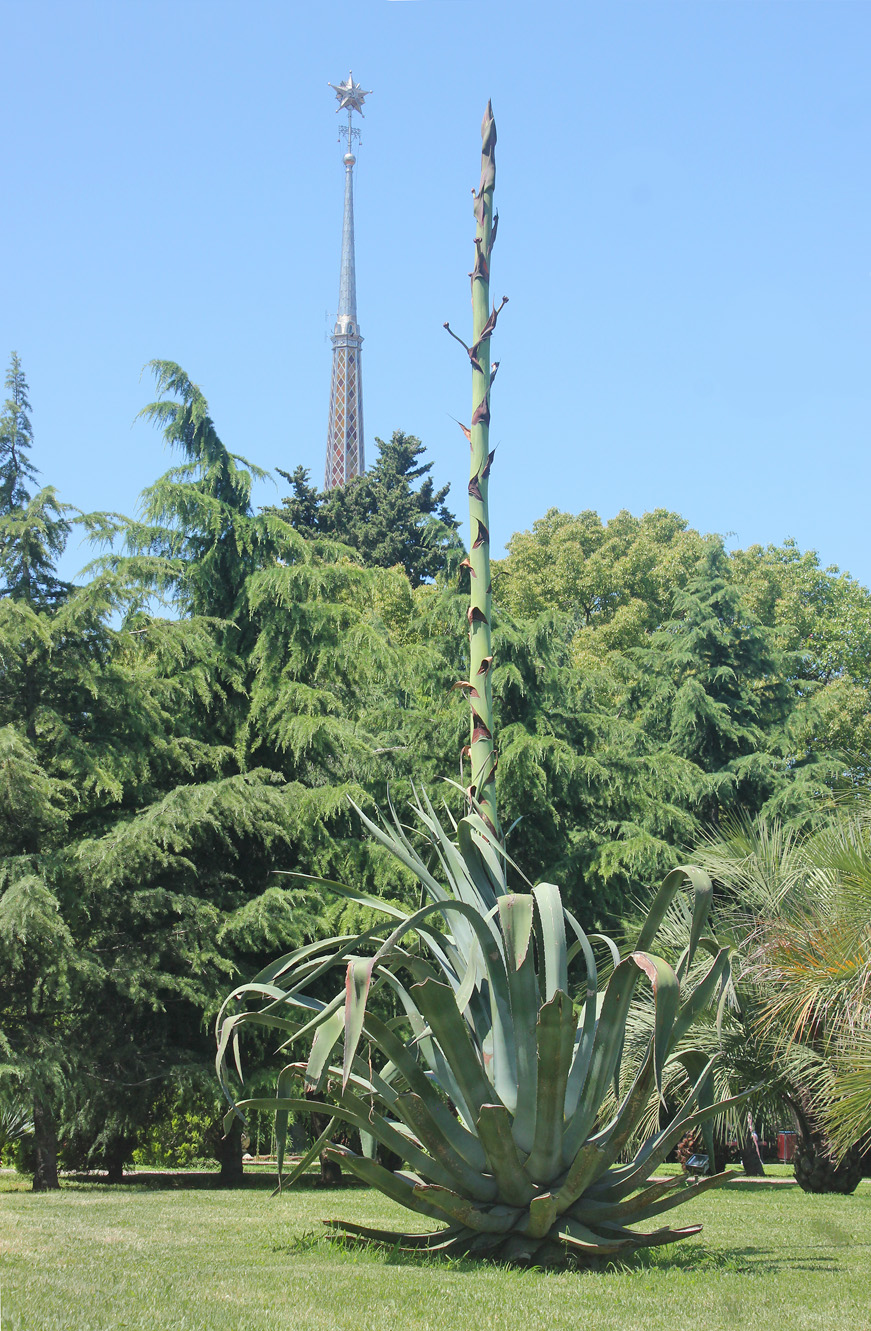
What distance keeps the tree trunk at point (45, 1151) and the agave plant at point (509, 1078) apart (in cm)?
780

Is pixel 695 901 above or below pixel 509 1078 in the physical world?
above

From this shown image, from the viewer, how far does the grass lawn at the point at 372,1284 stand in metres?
4.20

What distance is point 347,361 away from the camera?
81.9 meters

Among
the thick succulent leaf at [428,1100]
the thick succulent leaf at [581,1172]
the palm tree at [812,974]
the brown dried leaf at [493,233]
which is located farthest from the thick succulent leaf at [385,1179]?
the brown dried leaf at [493,233]

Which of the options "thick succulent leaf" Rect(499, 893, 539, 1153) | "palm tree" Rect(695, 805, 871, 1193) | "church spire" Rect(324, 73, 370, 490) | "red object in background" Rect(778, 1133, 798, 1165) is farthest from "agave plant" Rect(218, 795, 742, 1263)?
"church spire" Rect(324, 73, 370, 490)

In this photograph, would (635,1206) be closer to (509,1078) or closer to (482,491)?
(509,1078)

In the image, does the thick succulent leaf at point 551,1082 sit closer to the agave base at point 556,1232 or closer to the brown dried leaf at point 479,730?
the agave base at point 556,1232

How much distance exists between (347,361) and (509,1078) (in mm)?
80159

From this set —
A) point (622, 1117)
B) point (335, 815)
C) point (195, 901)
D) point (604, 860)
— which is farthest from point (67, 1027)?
point (622, 1117)

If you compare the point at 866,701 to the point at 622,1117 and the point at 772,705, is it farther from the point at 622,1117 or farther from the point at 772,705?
the point at 622,1117

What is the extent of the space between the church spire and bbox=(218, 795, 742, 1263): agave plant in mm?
75820

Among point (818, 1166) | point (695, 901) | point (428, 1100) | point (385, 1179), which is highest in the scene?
point (695, 901)

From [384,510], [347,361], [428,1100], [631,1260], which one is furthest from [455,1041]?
[347,361]

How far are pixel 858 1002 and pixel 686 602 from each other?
15521mm
